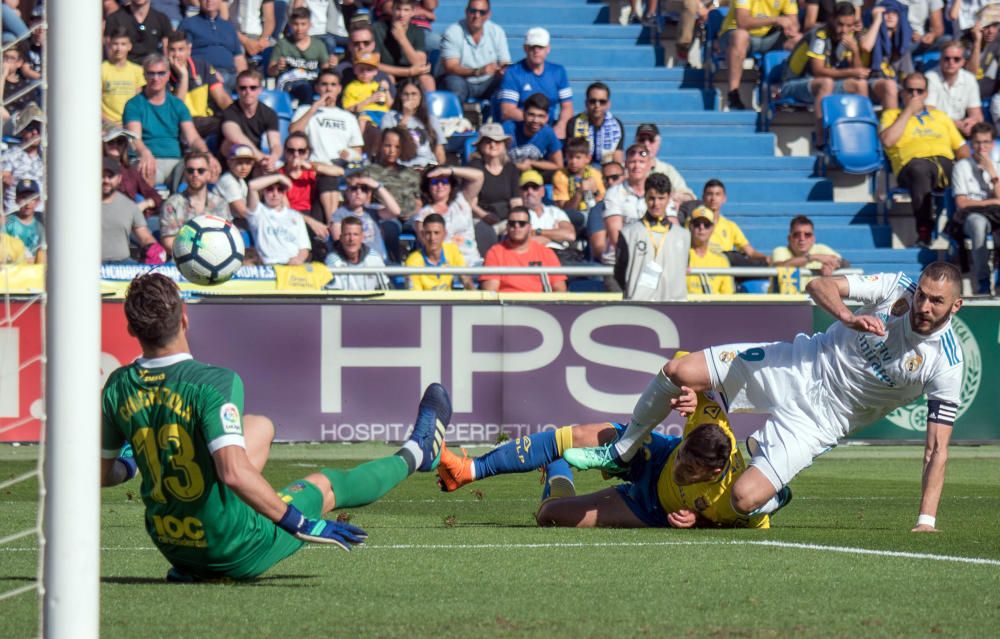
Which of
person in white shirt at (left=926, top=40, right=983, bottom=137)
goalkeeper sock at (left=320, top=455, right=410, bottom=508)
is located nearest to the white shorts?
goalkeeper sock at (left=320, top=455, right=410, bottom=508)

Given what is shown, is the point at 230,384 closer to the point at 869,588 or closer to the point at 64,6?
the point at 64,6

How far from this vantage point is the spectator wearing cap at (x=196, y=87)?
1865 cm

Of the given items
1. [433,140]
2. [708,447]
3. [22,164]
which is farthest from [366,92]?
[708,447]

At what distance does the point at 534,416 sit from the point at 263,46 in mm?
7865

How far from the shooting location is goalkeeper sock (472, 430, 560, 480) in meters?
9.28

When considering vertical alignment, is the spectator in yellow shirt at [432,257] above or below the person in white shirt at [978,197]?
below

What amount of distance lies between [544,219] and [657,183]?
10.6 ft

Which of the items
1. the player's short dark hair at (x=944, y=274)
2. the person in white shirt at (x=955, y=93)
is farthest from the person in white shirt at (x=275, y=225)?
the player's short dark hair at (x=944, y=274)

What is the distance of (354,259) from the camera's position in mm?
16922

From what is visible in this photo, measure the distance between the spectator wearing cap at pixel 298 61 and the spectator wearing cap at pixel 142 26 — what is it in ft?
5.37

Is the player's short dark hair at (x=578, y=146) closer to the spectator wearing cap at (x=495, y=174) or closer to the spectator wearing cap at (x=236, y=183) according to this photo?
the spectator wearing cap at (x=495, y=174)

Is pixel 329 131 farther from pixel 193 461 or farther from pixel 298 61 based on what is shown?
pixel 193 461

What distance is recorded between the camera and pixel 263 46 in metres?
21.0

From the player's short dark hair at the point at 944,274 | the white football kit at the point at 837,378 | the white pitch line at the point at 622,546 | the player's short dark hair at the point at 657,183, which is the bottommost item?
the white pitch line at the point at 622,546
